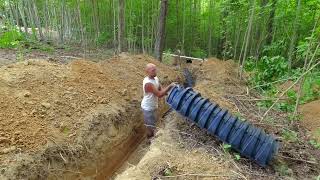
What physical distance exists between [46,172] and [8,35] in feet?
32.4

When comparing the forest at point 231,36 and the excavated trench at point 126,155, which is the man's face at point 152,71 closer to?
the excavated trench at point 126,155

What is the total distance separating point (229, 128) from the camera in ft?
15.9

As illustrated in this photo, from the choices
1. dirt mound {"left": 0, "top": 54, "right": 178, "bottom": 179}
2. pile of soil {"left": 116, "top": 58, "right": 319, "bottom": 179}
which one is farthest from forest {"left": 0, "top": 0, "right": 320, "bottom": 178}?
dirt mound {"left": 0, "top": 54, "right": 178, "bottom": 179}

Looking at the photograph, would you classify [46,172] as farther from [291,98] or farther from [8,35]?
[8,35]

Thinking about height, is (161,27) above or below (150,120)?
above

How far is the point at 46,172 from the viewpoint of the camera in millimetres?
4996

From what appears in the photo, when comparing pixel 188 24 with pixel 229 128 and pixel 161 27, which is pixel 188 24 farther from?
pixel 229 128

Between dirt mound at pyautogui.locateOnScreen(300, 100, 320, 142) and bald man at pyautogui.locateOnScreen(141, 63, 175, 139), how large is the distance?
2949 millimetres

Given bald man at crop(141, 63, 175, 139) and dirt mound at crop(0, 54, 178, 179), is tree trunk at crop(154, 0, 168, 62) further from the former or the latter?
bald man at crop(141, 63, 175, 139)

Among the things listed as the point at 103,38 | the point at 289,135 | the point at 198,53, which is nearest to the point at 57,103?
the point at 289,135

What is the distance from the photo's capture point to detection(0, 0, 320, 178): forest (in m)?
7.21

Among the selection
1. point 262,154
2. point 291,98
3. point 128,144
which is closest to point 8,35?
point 128,144

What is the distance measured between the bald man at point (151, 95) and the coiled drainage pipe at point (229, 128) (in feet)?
2.92

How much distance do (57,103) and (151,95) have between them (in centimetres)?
183
